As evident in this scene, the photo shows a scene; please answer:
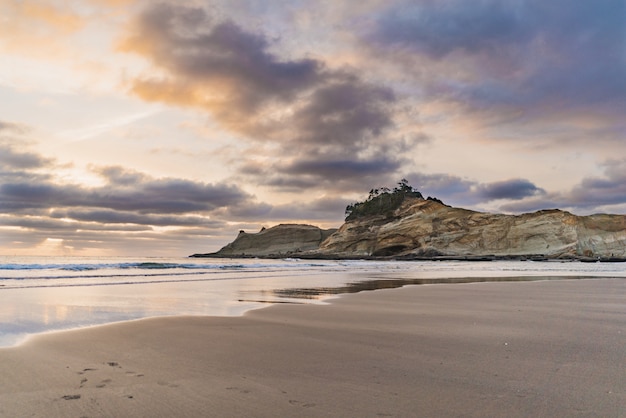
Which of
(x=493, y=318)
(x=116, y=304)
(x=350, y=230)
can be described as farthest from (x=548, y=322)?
(x=350, y=230)

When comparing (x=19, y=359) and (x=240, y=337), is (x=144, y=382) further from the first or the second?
(x=240, y=337)

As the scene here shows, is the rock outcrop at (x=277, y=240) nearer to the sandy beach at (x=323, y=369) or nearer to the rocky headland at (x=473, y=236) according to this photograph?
the rocky headland at (x=473, y=236)

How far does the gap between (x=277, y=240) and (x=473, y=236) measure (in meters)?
63.4

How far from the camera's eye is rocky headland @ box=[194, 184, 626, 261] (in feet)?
199

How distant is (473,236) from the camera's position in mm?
66375

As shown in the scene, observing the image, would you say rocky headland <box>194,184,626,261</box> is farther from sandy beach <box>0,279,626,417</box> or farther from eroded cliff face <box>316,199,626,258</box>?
sandy beach <box>0,279,626,417</box>

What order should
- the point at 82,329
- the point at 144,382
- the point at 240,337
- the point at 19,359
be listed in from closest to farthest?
the point at 144,382
the point at 19,359
the point at 240,337
the point at 82,329

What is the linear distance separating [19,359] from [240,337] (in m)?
2.08

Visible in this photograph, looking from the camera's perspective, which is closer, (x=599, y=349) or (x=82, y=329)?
(x=599, y=349)

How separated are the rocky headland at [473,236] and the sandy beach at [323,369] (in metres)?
60.0

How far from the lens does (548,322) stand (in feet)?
19.9

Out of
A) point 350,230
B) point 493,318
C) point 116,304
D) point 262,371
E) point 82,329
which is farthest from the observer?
point 350,230

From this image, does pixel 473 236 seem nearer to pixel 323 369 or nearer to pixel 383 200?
pixel 383 200

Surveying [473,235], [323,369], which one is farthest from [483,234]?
[323,369]
